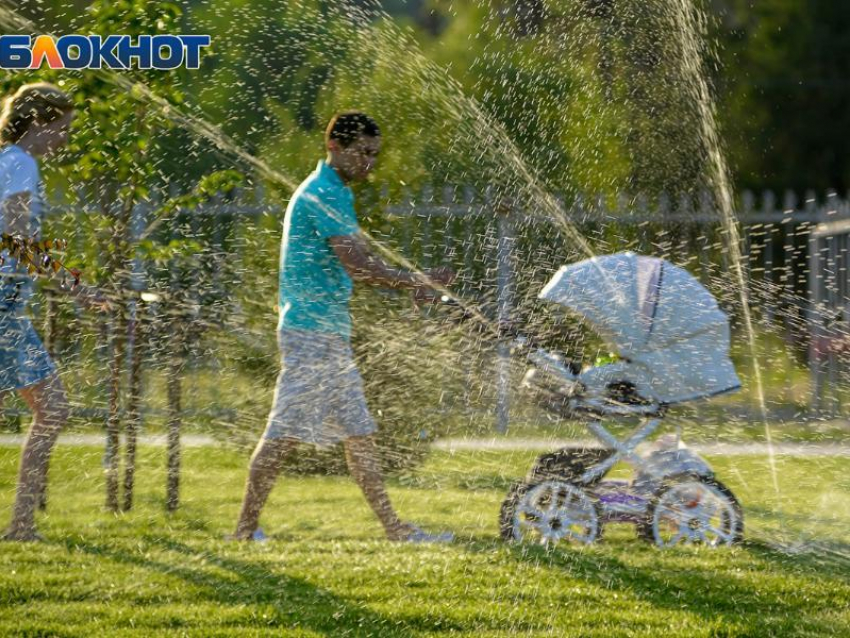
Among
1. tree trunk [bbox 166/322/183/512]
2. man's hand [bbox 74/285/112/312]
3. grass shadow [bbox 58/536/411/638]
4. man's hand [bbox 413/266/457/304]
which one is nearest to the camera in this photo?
grass shadow [bbox 58/536/411/638]

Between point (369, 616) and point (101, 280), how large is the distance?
3.31m

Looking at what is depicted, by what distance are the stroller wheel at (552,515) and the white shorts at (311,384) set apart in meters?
0.67

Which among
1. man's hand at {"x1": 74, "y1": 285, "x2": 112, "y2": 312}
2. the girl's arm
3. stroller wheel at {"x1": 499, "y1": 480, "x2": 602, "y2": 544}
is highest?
the girl's arm

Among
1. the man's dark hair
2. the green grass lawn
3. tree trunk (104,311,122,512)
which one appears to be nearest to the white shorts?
the green grass lawn

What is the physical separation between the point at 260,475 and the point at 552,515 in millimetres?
1102

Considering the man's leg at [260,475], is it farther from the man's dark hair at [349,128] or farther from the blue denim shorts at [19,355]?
the man's dark hair at [349,128]

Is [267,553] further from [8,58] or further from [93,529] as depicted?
[8,58]

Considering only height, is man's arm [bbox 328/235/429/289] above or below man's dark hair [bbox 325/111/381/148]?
below

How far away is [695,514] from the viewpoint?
5.29 m

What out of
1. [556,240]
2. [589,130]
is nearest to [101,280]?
[556,240]

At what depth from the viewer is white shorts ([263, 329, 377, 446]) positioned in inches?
202

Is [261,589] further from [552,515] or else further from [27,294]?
[27,294]

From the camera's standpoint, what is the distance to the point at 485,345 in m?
8.23

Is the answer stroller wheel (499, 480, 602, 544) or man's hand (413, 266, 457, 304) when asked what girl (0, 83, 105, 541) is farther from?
stroller wheel (499, 480, 602, 544)
